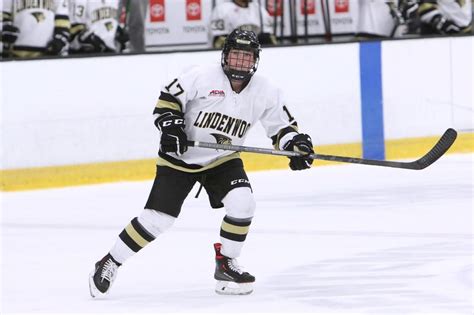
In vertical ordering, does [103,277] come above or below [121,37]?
below

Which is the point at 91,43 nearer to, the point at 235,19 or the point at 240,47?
the point at 235,19

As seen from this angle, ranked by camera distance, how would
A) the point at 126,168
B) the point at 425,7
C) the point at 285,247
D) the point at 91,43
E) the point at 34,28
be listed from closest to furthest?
the point at 285,247
the point at 126,168
the point at 34,28
the point at 91,43
the point at 425,7

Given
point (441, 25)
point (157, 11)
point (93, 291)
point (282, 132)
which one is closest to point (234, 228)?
point (282, 132)

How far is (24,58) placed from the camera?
660 centimetres

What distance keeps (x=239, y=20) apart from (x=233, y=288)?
11.6 feet

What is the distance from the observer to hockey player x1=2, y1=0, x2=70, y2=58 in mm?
6910

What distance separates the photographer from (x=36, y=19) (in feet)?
22.9

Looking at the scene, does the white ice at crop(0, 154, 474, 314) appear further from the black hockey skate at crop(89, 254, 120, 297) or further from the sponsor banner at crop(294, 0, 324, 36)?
the sponsor banner at crop(294, 0, 324, 36)

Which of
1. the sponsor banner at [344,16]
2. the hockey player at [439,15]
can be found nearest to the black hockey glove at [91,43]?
the sponsor banner at [344,16]

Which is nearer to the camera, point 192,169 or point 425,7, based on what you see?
point 192,169

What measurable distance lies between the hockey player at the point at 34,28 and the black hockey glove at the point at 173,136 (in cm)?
312

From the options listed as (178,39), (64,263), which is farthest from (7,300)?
(178,39)

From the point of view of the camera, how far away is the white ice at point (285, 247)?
13.0ft

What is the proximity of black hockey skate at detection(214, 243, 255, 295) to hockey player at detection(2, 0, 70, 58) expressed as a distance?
3.04 m
